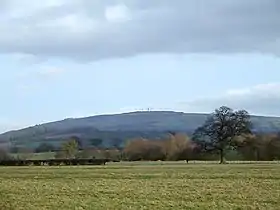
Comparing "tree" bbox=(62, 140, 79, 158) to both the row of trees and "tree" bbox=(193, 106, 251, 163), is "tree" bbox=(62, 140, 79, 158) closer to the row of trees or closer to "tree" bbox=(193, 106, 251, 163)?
the row of trees

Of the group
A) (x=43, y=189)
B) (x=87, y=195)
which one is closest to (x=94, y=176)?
(x=43, y=189)

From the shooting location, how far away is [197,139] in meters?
94.0

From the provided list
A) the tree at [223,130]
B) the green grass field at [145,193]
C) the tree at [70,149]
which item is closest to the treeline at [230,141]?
the tree at [223,130]

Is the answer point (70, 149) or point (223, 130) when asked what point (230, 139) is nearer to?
point (223, 130)

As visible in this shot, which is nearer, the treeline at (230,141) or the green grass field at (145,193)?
the green grass field at (145,193)

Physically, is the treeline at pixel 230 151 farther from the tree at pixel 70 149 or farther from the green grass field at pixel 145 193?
the green grass field at pixel 145 193

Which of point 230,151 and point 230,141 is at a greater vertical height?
point 230,141

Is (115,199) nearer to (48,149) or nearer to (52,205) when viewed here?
(52,205)

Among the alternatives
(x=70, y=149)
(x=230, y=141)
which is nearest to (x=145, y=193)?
(x=230, y=141)

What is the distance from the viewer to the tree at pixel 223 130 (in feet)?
306

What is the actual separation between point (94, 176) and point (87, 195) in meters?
13.4

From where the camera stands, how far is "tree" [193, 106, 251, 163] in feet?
306

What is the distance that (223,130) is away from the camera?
308 ft

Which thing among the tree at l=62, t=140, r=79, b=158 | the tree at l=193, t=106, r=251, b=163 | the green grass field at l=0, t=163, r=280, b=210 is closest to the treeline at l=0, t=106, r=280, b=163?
the tree at l=193, t=106, r=251, b=163
